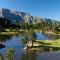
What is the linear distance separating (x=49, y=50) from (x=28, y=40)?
1571 centimetres

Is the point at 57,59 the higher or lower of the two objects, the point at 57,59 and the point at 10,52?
the lower

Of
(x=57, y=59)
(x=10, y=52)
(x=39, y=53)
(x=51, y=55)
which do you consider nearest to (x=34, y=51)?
(x=39, y=53)

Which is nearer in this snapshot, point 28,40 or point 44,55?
point 44,55

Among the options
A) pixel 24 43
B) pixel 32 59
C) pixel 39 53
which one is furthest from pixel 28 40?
pixel 32 59

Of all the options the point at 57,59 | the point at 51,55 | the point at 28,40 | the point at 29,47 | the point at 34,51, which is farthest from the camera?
the point at 28,40

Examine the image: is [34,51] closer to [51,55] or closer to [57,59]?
[51,55]

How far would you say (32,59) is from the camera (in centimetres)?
7662

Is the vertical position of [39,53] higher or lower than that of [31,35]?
lower

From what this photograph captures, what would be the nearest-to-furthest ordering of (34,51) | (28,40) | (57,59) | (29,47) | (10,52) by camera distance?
(10,52) < (57,59) < (34,51) < (29,47) < (28,40)

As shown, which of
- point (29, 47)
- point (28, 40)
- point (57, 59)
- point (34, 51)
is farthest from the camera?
point (28, 40)

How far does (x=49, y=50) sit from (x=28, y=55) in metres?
A: 14.4

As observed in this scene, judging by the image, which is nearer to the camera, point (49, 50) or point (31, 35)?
point (49, 50)

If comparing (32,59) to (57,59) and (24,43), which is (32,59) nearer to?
(57,59)

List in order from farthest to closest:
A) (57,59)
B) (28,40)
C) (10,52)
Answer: (28,40) < (57,59) < (10,52)
